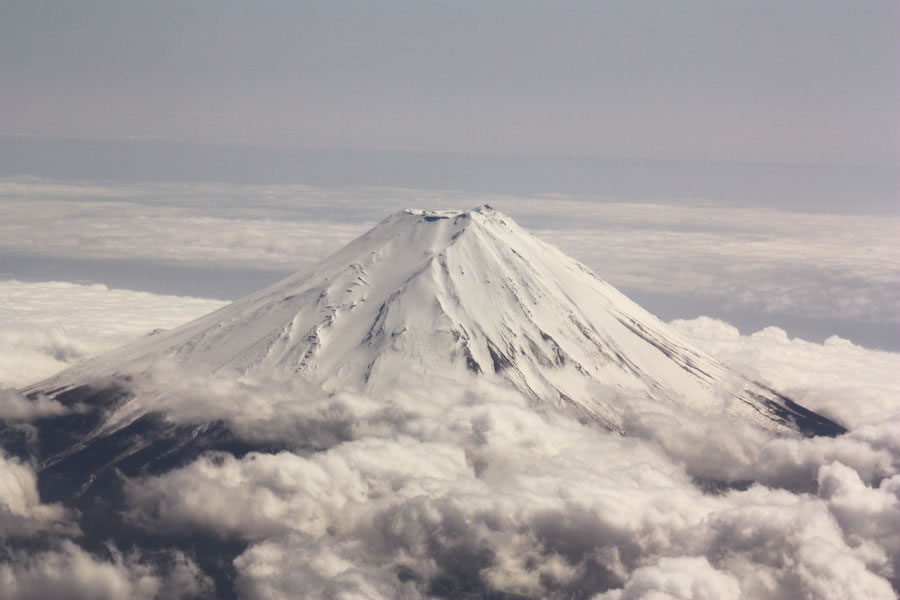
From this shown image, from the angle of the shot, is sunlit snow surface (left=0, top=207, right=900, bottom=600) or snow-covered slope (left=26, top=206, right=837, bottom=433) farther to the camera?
snow-covered slope (left=26, top=206, right=837, bottom=433)

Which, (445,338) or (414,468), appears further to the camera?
(445,338)

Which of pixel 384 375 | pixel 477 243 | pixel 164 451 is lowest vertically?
pixel 164 451

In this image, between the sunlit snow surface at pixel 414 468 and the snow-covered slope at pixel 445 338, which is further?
the snow-covered slope at pixel 445 338

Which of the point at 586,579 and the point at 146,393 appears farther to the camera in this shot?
the point at 146,393

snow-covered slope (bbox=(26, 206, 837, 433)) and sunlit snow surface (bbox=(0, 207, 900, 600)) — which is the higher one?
snow-covered slope (bbox=(26, 206, 837, 433))

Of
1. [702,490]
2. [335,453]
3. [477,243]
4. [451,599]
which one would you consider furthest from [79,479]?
[702,490]

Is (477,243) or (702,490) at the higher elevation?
(477,243)

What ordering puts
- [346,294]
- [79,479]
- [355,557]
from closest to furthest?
[355,557] → [79,479] → [346,294]

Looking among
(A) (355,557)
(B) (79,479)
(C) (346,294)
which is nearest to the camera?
(A) (355,557)

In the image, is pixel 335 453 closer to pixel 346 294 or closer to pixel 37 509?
pixel 346 294

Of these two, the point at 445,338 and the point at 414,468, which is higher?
the point at 445,338

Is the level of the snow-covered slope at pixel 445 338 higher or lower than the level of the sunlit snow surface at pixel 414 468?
higher
